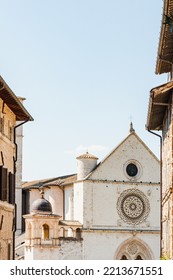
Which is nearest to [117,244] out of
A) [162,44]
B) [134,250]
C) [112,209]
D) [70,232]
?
[134,250]

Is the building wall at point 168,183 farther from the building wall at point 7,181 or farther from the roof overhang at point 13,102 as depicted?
the building wall at point 7,181

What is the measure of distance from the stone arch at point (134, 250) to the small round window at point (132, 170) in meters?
5.33

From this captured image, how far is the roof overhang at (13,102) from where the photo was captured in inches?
938

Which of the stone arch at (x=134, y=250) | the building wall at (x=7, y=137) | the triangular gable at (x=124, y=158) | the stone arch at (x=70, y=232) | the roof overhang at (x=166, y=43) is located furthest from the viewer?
the triangular gable at (x=124, y=158)

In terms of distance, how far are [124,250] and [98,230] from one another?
8.67 ft

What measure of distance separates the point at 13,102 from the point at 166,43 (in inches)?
310

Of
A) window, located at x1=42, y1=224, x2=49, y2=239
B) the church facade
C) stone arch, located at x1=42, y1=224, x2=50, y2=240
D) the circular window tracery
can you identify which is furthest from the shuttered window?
the circular window tracery

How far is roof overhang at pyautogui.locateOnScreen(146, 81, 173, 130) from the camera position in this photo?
20.6 meters

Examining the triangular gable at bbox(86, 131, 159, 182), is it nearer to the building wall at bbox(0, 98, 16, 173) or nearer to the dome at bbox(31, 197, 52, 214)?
the dome at bbox(31, 197, 52, 214)

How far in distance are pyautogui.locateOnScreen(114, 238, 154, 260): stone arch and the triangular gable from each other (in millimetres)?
5210

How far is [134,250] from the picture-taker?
5956cm

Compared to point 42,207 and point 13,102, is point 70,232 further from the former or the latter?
point 13,102

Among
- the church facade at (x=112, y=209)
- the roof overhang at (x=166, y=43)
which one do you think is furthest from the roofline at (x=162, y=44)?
the church facade at (x=112, y=209)
